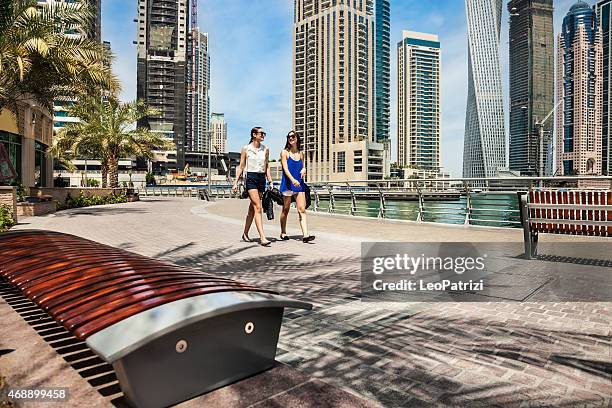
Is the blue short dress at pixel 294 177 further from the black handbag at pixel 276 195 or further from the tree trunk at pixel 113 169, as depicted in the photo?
the tree trunk at pixel 113 169

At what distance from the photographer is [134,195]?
3272 centimetres

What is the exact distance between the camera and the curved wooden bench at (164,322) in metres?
1.79

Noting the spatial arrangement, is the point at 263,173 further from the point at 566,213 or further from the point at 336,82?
the point at 336,82

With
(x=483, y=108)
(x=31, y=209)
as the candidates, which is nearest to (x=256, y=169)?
(x=31, y=209)

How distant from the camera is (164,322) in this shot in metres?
1.78

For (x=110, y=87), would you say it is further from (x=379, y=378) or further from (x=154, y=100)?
(x=154, y=100)

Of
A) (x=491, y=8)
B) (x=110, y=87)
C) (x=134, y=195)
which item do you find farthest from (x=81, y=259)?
(x=491, y=8)

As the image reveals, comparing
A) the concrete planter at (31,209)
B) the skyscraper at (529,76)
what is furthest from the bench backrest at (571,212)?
the skyscraper at (529,76)

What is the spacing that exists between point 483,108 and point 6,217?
490 ft

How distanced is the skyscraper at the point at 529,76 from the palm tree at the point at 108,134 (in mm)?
74160

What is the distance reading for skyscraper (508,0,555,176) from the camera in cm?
9138

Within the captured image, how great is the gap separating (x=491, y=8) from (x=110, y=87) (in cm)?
17709

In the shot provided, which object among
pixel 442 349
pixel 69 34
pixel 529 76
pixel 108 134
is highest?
pixel 529 76

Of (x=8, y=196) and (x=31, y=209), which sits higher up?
(x=8, y=196)
